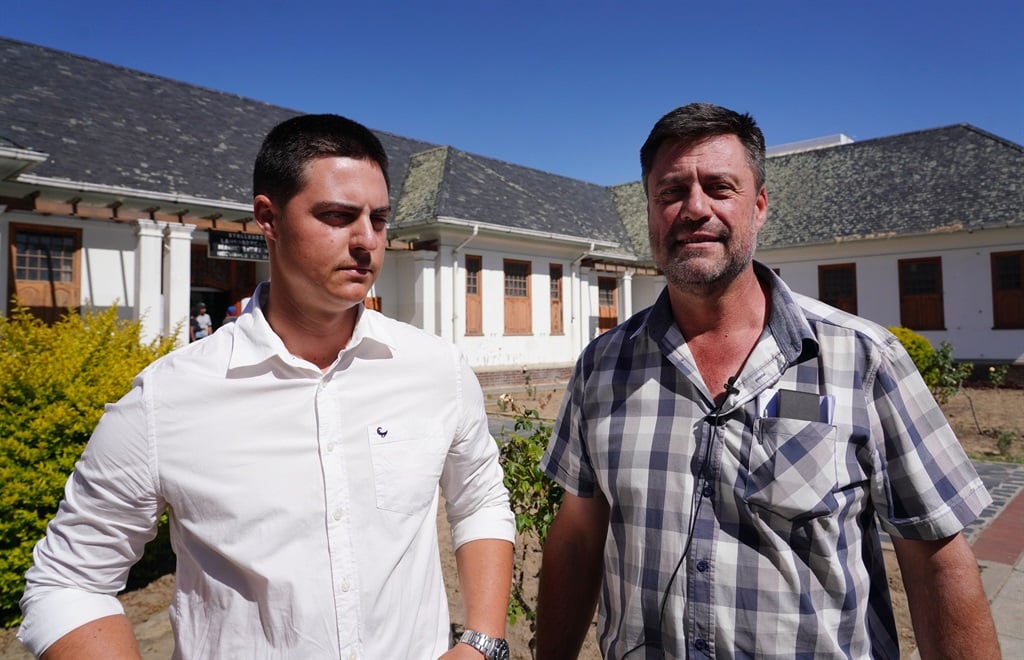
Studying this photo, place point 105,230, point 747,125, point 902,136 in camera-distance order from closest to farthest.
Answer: point 747,125, point 105,230, point 902,136

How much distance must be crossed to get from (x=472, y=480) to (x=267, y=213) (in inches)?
35.8

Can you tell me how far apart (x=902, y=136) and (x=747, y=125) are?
25.3m

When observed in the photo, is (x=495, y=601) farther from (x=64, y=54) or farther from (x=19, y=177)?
(x=64, y=54)

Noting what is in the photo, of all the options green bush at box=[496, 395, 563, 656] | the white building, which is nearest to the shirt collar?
green bush at box=[496, 395, 563, 656]

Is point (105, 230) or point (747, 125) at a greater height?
point (105, 230)

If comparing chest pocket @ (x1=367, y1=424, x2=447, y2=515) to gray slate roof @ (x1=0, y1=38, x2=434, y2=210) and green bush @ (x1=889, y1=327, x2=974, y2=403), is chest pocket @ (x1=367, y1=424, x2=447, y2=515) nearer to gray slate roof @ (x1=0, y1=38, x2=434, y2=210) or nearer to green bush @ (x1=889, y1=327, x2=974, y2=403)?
green bush @ (x1=889, y1=327, x2=974, y2=403)

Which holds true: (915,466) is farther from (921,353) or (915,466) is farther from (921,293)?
(921,293)

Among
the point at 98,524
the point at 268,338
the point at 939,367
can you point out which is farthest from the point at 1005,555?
the point at 939,367

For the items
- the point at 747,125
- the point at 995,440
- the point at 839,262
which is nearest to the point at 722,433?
the point at 747,125

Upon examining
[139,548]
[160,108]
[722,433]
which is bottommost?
[139,548]

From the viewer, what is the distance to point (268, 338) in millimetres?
1559

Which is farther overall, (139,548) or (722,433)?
(722,433)

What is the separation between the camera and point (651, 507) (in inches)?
68.9

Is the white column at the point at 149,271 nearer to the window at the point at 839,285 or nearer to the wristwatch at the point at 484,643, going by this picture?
the wristwatch at the point at 484,643
